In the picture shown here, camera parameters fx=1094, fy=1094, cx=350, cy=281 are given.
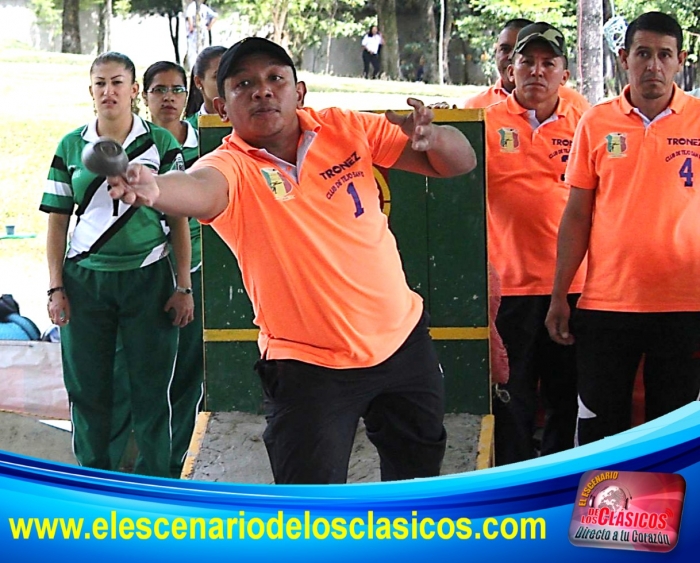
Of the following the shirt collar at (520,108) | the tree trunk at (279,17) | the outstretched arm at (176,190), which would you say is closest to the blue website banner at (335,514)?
the outstretched arm at (176,190)

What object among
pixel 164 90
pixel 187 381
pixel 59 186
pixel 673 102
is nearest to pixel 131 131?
pixel 59 186

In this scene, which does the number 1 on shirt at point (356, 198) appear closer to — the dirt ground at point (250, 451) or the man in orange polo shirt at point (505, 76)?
the dirt ground at point (250, 451)

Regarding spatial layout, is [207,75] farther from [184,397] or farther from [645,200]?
[645,200]

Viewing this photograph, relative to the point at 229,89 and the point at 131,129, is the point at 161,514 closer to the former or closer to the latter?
the point at 229,89

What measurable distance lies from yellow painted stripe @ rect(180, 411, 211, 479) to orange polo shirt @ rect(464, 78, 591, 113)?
3.25 feet

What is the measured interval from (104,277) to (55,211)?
19cm

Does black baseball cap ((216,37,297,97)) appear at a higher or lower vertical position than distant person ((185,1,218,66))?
lower

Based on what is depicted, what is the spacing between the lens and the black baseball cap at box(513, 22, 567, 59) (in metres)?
2.46

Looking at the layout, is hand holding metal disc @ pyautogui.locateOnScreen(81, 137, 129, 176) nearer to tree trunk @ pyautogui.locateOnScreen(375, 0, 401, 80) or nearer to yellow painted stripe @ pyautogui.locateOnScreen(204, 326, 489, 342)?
yellow painted stripe @ pyautogui.locateOnScreen(204, 326, 489, 342)

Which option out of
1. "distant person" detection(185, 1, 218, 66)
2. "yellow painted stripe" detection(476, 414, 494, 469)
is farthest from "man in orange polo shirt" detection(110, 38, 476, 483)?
"distant person" detection(185, 1, 218, 66)

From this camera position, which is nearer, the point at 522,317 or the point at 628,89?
the point at 628,89

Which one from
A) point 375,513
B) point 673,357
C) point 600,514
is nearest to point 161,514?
point 375,513

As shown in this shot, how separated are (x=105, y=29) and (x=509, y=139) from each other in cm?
166

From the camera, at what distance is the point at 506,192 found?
8.32ft
